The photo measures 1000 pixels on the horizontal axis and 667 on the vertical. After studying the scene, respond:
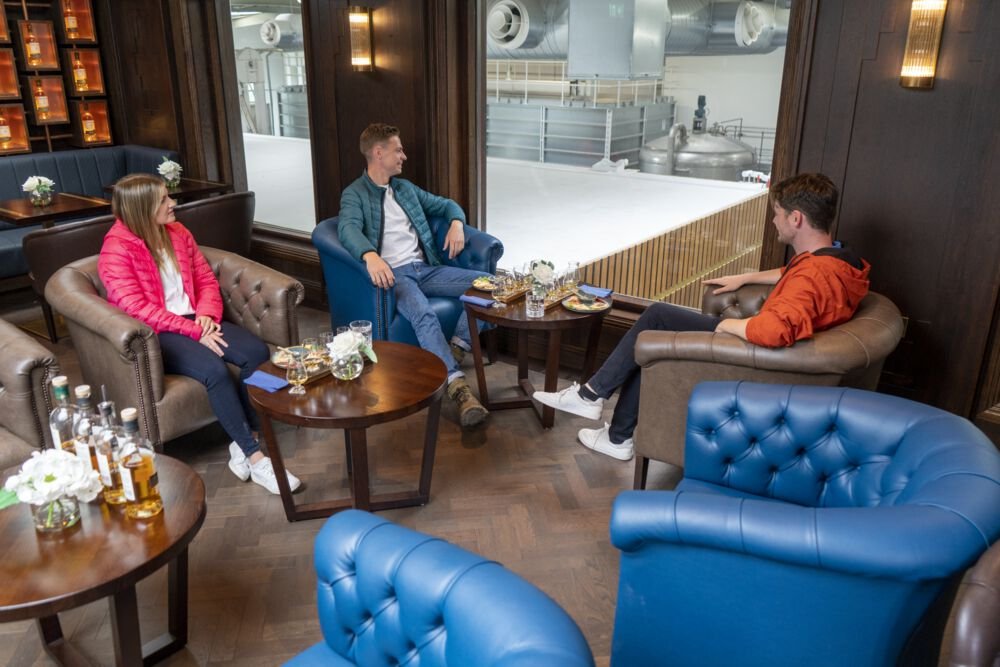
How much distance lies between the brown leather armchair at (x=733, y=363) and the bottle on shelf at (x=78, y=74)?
5.49 meters

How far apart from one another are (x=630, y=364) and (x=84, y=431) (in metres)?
2.01

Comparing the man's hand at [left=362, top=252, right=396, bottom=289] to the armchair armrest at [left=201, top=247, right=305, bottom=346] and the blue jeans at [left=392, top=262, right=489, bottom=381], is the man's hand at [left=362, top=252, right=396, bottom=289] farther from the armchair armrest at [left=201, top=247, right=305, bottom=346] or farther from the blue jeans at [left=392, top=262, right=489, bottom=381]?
the armchair armrest at [left=201, top=247, right=305, bottom=346]

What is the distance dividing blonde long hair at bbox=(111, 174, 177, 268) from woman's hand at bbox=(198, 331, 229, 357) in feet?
1.38

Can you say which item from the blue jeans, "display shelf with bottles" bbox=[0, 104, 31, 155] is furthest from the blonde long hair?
"display shelf with bottles" bbox=[0, 104, 31, 155]

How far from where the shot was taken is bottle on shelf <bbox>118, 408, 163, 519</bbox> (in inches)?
76.2

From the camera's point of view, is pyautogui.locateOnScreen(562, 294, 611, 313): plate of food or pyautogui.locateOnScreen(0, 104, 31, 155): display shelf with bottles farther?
pyautogui.locateOnScreen(0, 104, 31, 155): display shelf with bottles

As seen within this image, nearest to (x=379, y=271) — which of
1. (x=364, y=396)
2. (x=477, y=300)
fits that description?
(x=477, y=300)

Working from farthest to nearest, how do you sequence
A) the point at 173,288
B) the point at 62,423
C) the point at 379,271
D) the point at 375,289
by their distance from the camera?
1. the point at 375,289
2. the point at 379,271
3. the point at 173,288
4. the point at 62,423

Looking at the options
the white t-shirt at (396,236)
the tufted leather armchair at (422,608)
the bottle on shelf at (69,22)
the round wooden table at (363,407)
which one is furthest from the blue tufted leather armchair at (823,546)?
the bottle on shelf at (69,22)

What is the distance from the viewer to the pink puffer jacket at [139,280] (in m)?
3.11

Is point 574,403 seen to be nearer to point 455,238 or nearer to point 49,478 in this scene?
point 455,238

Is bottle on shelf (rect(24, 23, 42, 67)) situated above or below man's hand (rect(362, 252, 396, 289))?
above

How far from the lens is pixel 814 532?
1.56 meters

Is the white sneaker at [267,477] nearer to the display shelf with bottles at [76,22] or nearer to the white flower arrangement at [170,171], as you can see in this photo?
the white flower arrangement at [170,171]
